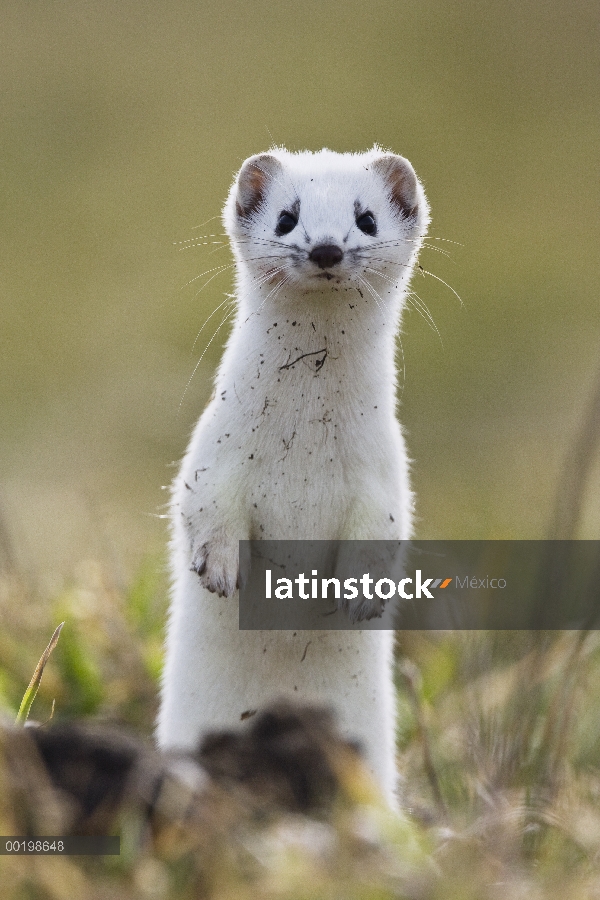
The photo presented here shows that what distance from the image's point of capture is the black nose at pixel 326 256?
3320 mm

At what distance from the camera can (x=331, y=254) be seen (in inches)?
131

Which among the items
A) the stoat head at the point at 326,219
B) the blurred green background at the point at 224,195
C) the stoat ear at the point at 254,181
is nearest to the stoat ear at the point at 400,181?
the stoat head at the point at 326,219

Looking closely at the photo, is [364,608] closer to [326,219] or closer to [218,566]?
[218,566]

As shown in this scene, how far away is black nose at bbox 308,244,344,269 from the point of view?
3320 mm

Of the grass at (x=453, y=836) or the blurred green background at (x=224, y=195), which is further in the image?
the blurred green background at (x=224, y=195)

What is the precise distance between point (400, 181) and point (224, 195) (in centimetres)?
415

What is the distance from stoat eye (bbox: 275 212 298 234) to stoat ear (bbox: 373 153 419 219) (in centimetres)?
40

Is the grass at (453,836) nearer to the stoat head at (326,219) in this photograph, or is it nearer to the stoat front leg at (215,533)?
the stoat front leg at (215,533)

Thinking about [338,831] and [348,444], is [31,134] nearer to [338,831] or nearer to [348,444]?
[348,444]

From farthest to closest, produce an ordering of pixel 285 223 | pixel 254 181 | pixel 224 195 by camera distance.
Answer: pixel 224 195 < pixel 254 181 < pixel 285 223

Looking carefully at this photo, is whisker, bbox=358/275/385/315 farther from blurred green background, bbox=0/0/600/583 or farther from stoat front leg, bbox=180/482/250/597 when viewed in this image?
blurred green background, bbox=0/0/600/583

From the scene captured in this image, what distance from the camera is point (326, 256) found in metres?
3.32

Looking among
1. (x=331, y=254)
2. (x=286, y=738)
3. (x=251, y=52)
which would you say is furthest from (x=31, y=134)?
(x=286, y=738)
